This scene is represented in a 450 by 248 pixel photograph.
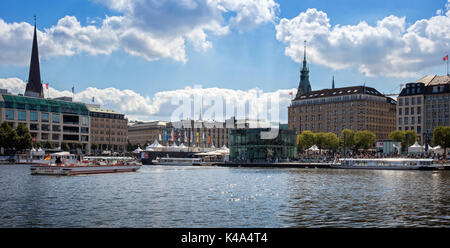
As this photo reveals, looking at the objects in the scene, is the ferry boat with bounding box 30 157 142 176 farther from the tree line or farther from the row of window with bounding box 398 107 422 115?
the row of window with bounding box 398 107 422 115

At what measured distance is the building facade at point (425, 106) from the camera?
17050 centimetres

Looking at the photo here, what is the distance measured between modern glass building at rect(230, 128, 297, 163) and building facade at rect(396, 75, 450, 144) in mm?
51940

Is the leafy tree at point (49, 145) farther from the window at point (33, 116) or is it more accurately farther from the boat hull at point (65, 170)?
the boat hull at point (65, 170)

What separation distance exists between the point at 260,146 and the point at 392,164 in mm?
42239

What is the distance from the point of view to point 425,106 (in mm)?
174625

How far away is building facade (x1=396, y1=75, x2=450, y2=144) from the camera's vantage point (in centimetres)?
17050

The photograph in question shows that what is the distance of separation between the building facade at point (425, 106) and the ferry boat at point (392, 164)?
59285mm

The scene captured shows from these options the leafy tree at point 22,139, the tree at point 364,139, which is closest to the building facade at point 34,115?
the leafy tree at point 22,139

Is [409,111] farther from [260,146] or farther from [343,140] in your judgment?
[260,146]

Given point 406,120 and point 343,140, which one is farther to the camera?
point 343,140

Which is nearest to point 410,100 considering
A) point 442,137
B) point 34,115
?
point 442,137
